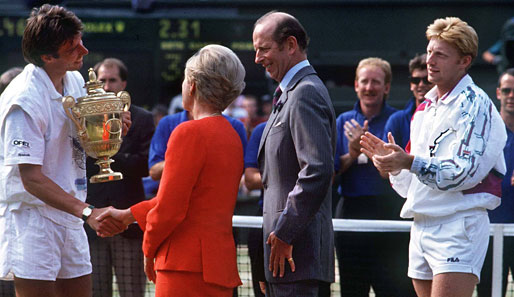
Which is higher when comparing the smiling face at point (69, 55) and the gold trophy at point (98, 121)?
the smiling face at point (69, 55)

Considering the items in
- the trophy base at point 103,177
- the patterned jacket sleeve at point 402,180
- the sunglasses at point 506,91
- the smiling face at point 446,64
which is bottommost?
the patterned jacket sleeve at point 402,180

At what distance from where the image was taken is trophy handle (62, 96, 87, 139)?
170 inches

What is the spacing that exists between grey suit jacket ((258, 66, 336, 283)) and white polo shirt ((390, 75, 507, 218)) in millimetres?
561

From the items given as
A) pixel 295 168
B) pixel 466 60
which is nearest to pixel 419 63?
pixel 466 60

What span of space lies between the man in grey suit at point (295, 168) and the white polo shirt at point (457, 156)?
1.86 ft

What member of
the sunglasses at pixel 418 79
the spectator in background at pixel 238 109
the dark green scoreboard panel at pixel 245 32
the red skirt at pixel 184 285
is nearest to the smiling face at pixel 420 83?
the sunglasses at pixel 418 79

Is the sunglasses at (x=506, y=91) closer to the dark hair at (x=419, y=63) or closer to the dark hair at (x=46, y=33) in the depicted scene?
the dark hair at (x=419, y=63)

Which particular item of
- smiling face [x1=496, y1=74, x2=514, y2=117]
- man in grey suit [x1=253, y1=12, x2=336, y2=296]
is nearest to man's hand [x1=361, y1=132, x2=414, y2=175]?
man in grey suit [x1=253, y1=12, x2=336, y2=296]

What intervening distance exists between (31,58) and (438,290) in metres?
2.46

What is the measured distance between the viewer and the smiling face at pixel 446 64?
14.6 ft

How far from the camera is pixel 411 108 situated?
655cm

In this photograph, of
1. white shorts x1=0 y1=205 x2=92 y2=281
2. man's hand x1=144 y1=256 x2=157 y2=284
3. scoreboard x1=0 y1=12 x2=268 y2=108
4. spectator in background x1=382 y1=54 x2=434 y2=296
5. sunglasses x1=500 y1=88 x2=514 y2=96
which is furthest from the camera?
scoreboard x1=0 y1=12 x2=268 y2=108

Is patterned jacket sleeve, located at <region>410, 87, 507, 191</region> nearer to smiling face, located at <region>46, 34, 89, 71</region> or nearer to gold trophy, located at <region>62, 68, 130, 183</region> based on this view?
gold trophy, located at <region>62, 68, 130, 183</region>

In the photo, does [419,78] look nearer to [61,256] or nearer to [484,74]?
[61,256]
